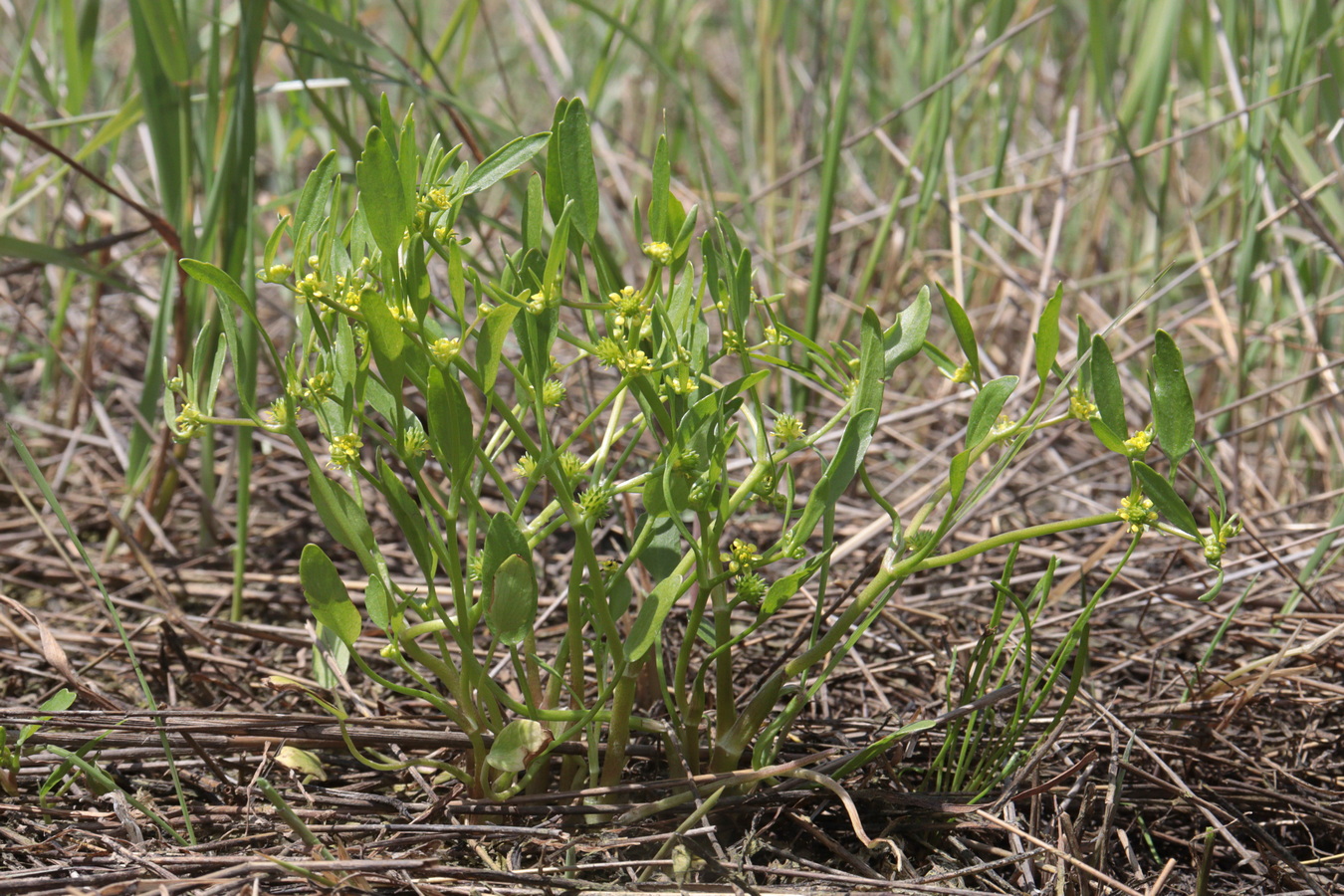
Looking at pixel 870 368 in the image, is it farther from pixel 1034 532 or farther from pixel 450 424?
pixel 450 424

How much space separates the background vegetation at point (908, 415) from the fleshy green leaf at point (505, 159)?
264mm

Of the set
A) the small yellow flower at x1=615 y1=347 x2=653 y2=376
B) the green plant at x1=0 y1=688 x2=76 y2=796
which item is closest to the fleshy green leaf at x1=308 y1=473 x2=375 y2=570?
the small yellow flower at x1=615 y1=347 x2=653 y2=376

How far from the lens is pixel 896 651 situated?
1.25 metres

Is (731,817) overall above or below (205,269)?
below

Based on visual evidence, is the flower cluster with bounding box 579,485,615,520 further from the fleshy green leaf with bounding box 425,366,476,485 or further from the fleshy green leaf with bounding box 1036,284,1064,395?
the fleshy green leaf with bounding box 1036,284,1064,395

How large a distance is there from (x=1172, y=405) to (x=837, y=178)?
1296 mm

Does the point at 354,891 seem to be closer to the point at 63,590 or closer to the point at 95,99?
the point at 63,590

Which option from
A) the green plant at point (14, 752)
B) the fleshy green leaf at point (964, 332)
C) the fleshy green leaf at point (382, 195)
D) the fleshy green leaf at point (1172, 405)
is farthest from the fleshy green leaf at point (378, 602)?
the fleshy green leaf at point (1172, 405)

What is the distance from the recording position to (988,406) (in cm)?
80

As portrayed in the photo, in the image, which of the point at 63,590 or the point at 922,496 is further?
the point at 922,496

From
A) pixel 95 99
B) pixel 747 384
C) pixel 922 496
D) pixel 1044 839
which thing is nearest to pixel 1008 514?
pixel 922 496

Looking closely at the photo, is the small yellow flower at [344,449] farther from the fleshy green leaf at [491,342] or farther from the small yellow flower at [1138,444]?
the small yellow flower at [1138,444]

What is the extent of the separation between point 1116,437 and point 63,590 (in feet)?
4.22

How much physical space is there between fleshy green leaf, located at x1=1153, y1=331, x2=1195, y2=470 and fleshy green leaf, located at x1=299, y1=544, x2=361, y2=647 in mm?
603
